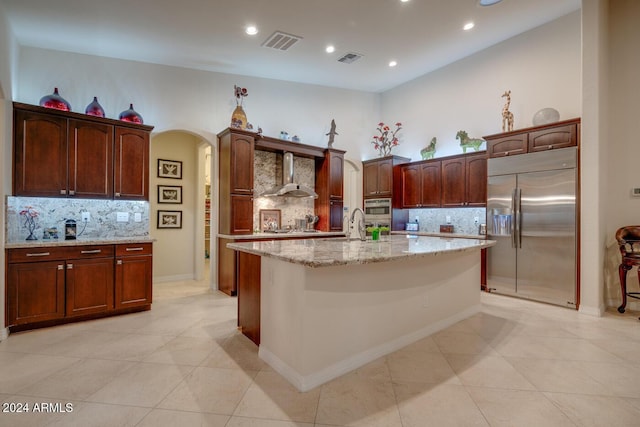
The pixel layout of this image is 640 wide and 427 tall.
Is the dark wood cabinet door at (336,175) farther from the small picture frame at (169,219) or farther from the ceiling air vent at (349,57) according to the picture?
the small picture frame at (169,219)

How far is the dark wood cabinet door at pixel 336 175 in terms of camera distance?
6137 millimetres

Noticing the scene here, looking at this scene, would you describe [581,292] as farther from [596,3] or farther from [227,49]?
[227,49]

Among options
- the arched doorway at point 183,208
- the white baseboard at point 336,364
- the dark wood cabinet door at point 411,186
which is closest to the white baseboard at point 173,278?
the arched doorway at point 183,208

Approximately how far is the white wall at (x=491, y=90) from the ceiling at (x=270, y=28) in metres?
0.27

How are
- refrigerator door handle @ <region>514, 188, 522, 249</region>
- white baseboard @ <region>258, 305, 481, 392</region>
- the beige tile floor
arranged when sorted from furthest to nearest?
1. refrigerator door handle @ <region>514, 188, 522, 249</region>
2. white baseboard @ <region>258, 305, 481, 392</region>
3. the beige tile floor

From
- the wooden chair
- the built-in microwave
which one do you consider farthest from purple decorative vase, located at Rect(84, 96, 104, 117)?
the wooden chair

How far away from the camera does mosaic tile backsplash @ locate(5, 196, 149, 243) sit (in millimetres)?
3535

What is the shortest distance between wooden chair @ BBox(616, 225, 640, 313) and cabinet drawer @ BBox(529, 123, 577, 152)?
125 centimetres

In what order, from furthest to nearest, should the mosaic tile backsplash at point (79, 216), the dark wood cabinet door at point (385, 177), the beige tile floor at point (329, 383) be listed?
the dark wood cabinet door at point (385, 177), the mosaic tile backsplash at point (79, 216), the beige tile floor at point (329, 383)

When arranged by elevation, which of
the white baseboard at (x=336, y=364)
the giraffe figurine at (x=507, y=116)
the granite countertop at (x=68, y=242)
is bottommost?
the white baseboard at (x=336, y=364)

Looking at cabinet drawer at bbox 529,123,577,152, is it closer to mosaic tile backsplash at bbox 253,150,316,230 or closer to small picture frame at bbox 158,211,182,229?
mosaic tile backsplash at bbox 253,150,316,230

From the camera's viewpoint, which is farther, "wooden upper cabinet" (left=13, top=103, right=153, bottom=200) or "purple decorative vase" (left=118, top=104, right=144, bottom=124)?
"purple decorative vase" (left=118, top=104, right=144, bottom=124)

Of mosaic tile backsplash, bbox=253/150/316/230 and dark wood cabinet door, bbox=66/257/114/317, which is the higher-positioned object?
mosaic tile backsplash, bbox=253/150/316/230

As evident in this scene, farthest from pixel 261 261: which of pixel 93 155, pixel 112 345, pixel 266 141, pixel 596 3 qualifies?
pixel 596 3
